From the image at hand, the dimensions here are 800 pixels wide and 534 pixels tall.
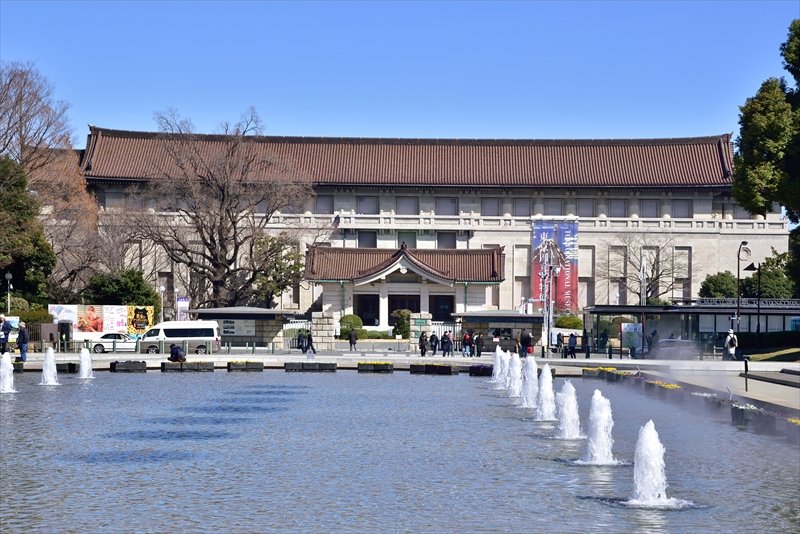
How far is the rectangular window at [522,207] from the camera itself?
10019cm

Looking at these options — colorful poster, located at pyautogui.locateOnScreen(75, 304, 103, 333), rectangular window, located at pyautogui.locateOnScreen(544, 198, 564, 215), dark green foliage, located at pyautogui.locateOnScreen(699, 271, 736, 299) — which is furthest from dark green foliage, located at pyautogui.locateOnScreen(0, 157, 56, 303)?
dark green foliage, located at pyautogui.locateOnScreen(699, 271, 736, 299)

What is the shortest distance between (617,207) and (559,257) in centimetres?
877

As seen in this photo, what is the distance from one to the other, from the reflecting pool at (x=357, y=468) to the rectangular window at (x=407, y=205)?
65583 mm

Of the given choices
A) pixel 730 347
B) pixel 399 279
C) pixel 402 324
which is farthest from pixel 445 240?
pixel 730 347

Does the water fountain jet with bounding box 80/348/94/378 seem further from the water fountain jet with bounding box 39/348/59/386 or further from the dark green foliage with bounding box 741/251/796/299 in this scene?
the dark green foliage with bounding box 741/251/796/299

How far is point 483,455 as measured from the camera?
2327 cm

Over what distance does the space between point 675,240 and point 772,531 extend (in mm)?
83628

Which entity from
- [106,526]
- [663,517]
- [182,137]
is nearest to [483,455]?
[663,517]

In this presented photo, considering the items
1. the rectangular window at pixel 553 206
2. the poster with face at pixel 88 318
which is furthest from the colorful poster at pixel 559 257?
the poster with face at pixel 88 318

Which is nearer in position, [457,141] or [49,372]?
[49,372]

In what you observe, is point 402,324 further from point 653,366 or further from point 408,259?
point 653,366

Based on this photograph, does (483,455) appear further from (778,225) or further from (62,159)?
(778,225)

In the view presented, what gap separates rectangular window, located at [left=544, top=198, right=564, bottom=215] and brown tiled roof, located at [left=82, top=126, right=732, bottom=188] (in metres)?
1.86

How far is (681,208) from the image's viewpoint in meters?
99.7
